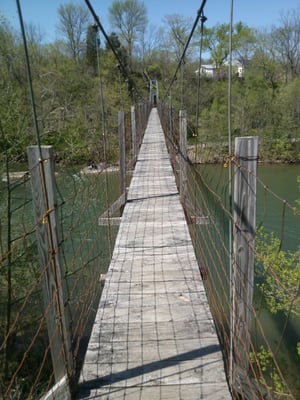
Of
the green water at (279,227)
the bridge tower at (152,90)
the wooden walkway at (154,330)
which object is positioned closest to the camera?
the wooden walkway at (154,330)

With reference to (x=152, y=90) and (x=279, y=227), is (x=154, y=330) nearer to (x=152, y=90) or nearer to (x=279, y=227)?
(x=279, y=227)

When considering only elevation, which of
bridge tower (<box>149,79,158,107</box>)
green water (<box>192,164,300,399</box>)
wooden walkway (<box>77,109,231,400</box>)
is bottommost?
green water (<box>192,164,300,399</box>)

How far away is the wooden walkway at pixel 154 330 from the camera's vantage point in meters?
1.09

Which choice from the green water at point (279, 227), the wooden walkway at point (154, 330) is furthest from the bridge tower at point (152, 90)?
the wooden walkway at point (154, 330)

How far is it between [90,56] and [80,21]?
361 cm

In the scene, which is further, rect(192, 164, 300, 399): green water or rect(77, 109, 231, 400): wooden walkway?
rect(192, 164, 300, 399): green water

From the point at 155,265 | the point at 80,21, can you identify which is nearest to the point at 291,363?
the point at 155,265

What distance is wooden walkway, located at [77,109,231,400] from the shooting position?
1.09 metres

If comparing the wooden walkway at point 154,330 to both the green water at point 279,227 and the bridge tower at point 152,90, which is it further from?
the bridge tower at point 152,90

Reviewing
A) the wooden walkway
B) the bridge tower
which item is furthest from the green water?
the bridge tower

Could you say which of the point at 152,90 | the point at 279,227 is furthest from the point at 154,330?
the point at 152,90

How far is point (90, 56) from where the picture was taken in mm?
21531

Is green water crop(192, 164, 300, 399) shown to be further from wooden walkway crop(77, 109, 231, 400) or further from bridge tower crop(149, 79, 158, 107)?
bridge tower crop(149, 79, 158, 107)

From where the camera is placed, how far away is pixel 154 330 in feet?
4.42
